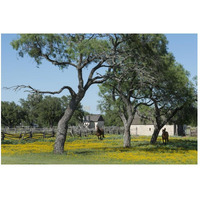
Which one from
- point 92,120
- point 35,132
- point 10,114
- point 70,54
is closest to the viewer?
point 70,54

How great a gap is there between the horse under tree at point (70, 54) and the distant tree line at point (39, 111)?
822cm

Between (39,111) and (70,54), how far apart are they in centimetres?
1855

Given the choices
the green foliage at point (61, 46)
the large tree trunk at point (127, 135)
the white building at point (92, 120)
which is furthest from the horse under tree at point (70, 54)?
the white building at point (92, 120)

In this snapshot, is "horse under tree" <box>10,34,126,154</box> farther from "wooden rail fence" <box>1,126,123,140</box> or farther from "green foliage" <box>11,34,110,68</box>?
"wooden rail fence" <box>1,126,123,140</box>

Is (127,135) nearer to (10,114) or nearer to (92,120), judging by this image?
(92,120)

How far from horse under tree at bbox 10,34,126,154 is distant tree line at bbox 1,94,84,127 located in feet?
27.0

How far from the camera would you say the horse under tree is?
1795 cm

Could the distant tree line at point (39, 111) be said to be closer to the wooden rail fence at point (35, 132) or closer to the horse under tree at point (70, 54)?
the wooden rail fence at point (35, 132)

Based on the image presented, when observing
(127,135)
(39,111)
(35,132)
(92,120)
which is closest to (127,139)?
(127,135)

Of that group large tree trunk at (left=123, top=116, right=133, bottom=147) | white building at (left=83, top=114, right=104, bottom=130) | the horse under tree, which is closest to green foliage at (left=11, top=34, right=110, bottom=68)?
the horse under tree

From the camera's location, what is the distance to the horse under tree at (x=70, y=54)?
17953 mm

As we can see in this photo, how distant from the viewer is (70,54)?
19.1 metres
